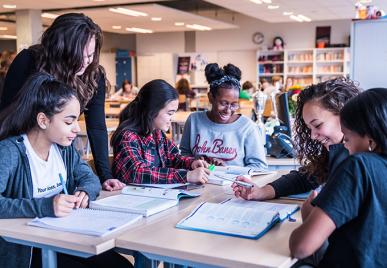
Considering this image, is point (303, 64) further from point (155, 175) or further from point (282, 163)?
point (155, 175)

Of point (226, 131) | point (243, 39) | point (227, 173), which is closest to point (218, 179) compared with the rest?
point (227, 173)

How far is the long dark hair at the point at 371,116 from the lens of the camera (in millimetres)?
1159

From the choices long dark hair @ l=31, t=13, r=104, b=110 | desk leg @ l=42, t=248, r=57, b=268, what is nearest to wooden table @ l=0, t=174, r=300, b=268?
desk leg @ l=42, t=248, r=57, b=268

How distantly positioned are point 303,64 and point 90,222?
40.6 feet

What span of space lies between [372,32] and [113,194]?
3644mm

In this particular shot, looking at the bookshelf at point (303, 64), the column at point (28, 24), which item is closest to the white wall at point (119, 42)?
the bookshelf at point (303, 64)

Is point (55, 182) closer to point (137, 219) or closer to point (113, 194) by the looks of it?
point (113, 194)

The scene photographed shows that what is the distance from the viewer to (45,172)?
1698 millimetres

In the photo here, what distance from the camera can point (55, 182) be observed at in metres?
1.73

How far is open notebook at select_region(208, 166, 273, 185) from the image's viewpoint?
204 cm

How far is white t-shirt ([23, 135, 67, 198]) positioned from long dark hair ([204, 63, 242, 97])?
1.06 m

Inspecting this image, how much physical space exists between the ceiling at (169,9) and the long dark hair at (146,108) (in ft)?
22.1

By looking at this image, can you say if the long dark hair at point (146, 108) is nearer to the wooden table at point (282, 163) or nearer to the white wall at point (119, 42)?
the wooden table at point (282, 163)

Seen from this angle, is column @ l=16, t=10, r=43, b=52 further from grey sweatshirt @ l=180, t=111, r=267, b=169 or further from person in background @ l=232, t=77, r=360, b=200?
person in background @ l=232, t=77, r=360, b=200
